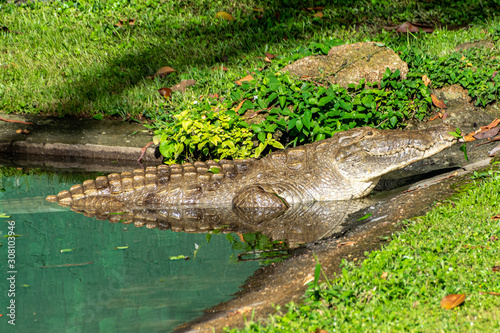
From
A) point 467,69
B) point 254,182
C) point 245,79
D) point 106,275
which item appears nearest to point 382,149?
point 254,182

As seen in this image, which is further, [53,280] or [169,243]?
[169,243]

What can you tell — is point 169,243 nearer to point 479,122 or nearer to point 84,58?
point 479,122

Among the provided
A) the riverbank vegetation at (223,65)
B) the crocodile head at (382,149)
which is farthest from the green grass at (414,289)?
the riverbank vegetation at (223,65)

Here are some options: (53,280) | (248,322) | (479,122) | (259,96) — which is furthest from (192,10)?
(248,322)

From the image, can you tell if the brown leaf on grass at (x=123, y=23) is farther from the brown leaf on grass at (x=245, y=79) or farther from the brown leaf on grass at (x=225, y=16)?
the brown leaf on grass at (x=245, y=79)

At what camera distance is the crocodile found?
4.92m

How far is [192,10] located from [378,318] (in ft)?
26.5

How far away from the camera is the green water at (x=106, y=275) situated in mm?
2871

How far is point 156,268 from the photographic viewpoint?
349 centimetres

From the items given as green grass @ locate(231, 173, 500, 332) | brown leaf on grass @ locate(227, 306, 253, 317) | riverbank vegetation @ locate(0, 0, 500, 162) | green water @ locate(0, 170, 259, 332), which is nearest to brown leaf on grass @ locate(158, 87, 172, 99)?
riverbank vegetation @ locate(0, 0, 500, 162)

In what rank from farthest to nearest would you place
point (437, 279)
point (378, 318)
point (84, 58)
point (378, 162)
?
point (84, 58), point (378, 162), point (437, 279), point (378, 318)

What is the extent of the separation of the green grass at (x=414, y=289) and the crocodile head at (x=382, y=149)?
1549 mm

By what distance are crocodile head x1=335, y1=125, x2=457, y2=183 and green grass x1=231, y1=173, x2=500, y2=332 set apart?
1.55 m

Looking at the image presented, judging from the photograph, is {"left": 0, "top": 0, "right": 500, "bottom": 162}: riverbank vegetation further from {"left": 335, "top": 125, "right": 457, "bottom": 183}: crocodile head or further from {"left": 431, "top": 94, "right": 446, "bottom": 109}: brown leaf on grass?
{"left": 335, "top": 125, "right": 457, "bottom": 183}: crocodile head
